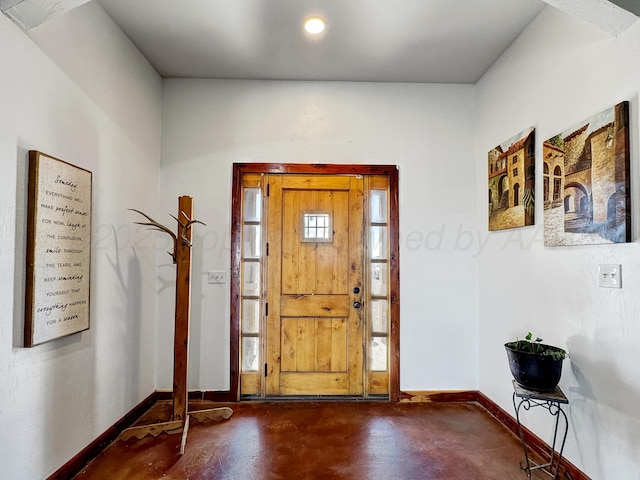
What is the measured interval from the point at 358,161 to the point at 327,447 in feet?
7.42

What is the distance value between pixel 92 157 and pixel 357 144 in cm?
203

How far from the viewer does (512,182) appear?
243 cm

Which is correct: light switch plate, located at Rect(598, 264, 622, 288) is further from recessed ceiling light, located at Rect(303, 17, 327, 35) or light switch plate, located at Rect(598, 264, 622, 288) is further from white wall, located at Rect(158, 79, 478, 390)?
recessed ceiling light, located at Rect(303, 17, 327, 35)

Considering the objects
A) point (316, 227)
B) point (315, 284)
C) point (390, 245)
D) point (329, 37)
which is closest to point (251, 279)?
point (315, 284)

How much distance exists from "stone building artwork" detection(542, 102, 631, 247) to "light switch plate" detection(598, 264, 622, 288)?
132 millimetres

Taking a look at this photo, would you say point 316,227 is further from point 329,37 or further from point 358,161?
point 329,37

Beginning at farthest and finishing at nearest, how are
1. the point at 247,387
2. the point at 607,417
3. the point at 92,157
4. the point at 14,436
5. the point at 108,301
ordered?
the point at 247,387
the point at 108,301
the point at 92,157
the point at 607,417
the point at 14,436

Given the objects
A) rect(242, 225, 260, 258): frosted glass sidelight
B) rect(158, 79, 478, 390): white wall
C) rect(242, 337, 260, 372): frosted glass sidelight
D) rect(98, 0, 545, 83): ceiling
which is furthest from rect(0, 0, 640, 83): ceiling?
rect(242, 337, 260, 372): frosted glass sidelight

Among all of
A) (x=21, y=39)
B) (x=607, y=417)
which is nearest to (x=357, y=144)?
(x=21, y=39)

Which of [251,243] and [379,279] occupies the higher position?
[251,243]

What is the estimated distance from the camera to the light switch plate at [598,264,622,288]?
1606 mm

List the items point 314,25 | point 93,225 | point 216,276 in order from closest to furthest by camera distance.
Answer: point 93,225
point 314,25
point 216,276

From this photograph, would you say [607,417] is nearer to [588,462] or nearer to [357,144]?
[588,462]

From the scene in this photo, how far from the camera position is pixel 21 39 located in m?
1.57
